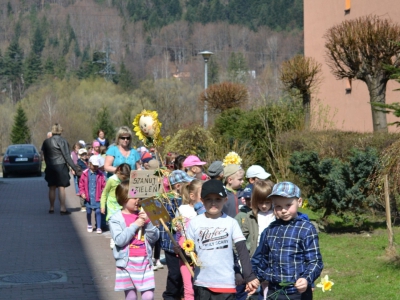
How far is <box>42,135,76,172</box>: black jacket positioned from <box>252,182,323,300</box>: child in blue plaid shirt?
1119 centimetres

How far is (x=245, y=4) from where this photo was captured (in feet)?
515

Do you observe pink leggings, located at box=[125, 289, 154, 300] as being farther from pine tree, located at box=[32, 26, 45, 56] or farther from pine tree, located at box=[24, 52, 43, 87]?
pine tree, located at box=[32, 26, 45, 56]

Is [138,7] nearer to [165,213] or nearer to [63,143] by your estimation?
[63,143]

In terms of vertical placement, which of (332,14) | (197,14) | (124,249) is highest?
(197,14)

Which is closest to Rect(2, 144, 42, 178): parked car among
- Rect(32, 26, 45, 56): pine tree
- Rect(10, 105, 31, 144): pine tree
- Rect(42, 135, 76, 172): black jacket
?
Rect(42, 135, 76, 172): black jacket

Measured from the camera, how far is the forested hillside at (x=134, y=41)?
397ft

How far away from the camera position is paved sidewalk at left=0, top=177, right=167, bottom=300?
8.64 metres

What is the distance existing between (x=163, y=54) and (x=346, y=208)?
13310cm

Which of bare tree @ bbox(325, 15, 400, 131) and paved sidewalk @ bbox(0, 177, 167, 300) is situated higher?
bare tree @ bbox(325, 15, 400, 131)

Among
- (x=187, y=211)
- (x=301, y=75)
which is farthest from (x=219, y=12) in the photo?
(x=187, y=211)

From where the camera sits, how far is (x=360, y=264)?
9438mm

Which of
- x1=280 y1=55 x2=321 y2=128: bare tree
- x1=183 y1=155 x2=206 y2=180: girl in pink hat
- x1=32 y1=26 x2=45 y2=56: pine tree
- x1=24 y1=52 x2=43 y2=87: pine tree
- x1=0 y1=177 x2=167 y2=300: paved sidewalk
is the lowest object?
x1=0 y1=177 x2=167 y2=300: paved sidewalk

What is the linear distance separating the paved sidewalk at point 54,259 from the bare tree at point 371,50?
609 cm

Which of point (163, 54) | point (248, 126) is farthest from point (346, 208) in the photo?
point (163, 54)
